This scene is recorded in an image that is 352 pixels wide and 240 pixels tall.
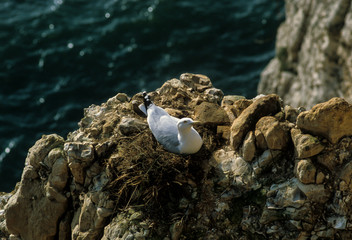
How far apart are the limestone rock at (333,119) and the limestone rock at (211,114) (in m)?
1.53

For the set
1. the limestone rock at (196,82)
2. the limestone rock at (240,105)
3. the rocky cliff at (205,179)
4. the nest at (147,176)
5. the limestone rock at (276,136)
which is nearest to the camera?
the rocky cliff at (205,179)

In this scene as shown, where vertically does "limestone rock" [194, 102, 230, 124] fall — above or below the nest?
above

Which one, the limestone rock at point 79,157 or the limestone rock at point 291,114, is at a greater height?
the limestone rock at point 291,114

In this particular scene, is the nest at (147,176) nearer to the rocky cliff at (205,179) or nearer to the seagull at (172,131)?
the rocky cliff at (205,179)

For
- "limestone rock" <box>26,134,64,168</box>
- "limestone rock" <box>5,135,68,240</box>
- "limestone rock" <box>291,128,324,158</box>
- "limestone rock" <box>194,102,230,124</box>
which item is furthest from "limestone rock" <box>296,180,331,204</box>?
"limestone rock" <box>26,134,64,168</box>

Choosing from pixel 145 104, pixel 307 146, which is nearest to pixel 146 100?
pixel 145 104

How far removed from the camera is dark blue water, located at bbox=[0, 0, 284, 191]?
1464 centimetres

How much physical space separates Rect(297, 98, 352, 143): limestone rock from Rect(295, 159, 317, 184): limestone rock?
0.43 meters

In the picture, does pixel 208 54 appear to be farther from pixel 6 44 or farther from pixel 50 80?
pixel 6 44

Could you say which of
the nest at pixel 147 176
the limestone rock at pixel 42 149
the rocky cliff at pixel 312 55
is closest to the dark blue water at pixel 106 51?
the rocky cliff at pixel 312 55

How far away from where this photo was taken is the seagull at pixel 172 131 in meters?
6.55

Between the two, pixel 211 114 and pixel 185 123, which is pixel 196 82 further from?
pixel 185 123

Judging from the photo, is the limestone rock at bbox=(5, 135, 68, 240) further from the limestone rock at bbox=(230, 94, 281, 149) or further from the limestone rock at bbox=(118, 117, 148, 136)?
the limestone rock at bbox=(230, 94, 281, 149)

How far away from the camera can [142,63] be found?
16.3 meters
